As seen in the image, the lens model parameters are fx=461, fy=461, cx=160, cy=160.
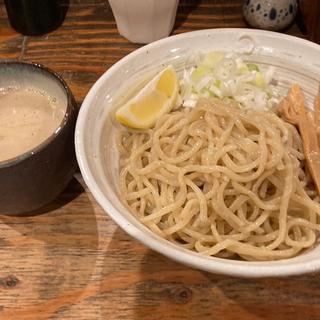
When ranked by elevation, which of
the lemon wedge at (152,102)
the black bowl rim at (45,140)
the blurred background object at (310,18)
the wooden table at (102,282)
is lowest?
the wooden table at (102,282)

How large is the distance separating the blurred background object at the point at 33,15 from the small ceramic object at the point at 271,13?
2.78 feet

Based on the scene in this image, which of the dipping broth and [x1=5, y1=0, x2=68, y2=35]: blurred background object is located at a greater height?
the dipping broth

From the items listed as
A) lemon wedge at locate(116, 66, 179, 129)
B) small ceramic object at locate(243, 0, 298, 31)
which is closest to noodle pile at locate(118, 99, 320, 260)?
lemon wedge at locate(116, 66, 179, 129)

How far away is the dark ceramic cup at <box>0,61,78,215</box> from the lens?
1.09 m

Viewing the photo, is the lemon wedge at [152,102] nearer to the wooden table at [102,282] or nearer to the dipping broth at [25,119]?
the dipping broth at [25,119]

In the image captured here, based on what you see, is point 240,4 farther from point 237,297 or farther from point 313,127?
point 237,297

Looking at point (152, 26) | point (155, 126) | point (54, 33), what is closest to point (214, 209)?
point (155, 126)

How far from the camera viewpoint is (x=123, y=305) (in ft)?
3.72

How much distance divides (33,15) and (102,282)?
129 centimetres

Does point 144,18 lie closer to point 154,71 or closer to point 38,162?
point 154,71

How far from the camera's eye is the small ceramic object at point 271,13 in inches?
74.9

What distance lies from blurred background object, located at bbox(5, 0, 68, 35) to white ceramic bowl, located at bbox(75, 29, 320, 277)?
2.78ft

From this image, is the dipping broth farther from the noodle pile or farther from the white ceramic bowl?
the noodle pile

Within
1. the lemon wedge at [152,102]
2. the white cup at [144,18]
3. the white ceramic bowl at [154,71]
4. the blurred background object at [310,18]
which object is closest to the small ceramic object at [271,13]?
the blurred background object at [310,18]
